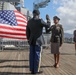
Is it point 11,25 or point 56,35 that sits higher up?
point 11,25

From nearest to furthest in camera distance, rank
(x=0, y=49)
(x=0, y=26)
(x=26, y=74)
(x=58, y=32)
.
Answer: (x=26, y=74) < (x=58, y=32) < (x=0, y=26) < (x=0, y=49)

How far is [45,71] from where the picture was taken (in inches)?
360

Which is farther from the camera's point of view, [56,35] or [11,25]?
[11,25]

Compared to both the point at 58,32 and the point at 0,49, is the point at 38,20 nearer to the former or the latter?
the point at 58,32

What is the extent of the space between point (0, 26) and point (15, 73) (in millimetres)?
3306

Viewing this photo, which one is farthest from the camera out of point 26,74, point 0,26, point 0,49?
point 0,49

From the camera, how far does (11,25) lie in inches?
461

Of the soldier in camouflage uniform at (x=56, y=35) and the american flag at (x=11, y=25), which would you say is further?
the american flag at (x=11, y=25)

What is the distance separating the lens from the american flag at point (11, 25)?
1164 cm

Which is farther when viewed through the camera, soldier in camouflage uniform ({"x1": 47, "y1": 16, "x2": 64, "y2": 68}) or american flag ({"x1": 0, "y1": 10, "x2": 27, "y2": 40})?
american flag ({"x1": 0, "y1": 10, "x2": 27, "y2": 40})

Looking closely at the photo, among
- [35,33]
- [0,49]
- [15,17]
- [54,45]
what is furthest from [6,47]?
[35,33]

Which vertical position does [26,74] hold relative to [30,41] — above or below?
below

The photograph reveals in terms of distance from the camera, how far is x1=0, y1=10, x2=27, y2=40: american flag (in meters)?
11.6

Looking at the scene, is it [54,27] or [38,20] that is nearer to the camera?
[38,20]
